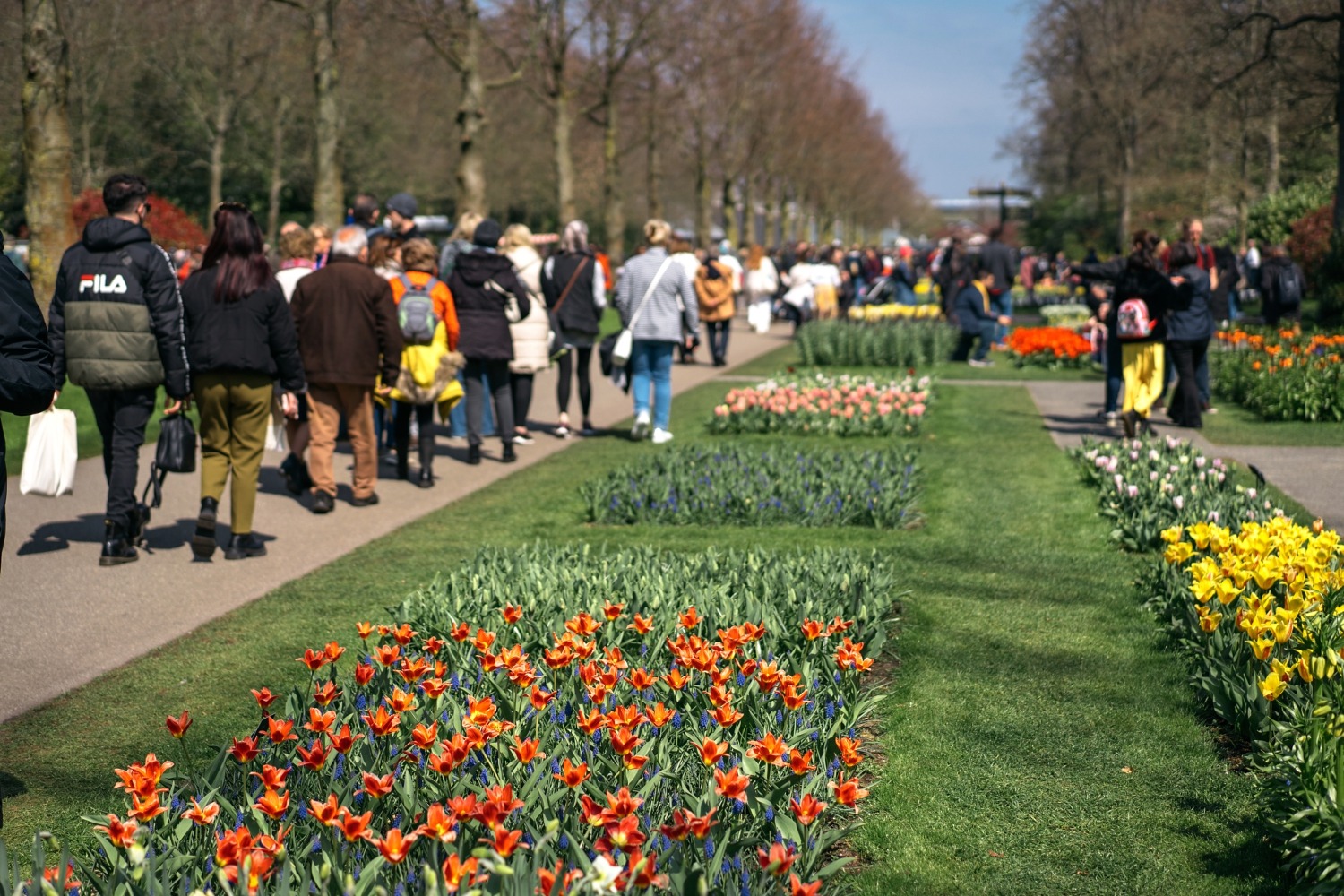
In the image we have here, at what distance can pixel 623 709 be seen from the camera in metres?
3.71

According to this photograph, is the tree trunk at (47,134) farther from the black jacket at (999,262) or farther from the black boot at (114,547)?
the black jacket at (999,262)

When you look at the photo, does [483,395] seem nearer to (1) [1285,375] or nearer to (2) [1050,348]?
(1) [1285,375]

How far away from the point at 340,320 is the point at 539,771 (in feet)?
18.2

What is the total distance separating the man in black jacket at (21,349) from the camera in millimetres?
3654

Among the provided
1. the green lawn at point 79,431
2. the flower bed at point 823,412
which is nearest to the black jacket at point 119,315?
the green lawn at point 79,431

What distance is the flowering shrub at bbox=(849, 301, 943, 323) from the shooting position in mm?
21266

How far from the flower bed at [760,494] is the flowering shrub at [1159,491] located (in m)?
1.16

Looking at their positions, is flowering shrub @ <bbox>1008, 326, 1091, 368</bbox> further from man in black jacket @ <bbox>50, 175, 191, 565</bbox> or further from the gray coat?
man in black jacket @ <bbox>50, 175, 191, 565</bbox>

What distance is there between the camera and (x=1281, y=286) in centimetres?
2106

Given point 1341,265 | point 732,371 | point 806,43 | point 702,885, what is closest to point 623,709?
point 702,885

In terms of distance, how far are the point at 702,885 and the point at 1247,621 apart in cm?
228

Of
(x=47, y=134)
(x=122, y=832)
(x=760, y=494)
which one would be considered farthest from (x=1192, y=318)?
(x=122, y=832)

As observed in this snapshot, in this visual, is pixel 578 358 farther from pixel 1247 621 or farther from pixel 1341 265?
pixel 1341 265

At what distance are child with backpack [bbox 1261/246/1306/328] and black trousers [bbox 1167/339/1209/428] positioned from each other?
939cm
